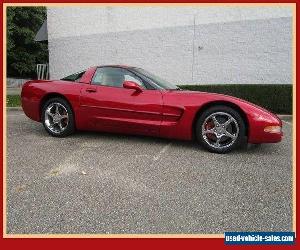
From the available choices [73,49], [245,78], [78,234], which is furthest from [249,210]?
[73,49]

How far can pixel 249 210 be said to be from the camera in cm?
291

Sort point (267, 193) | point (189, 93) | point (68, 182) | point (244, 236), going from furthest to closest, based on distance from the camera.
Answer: point (189, 93)
point (68, 182)
point (267, 193)
point (244, 236)

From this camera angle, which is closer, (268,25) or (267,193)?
(267,193)

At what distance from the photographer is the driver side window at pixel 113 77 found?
525 centimetres

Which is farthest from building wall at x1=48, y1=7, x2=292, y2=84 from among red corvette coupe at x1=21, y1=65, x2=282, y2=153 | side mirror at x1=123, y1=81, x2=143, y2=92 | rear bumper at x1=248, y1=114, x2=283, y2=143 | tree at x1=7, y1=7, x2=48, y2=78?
tree at x1=7, y1=7, x2=48, y2=78

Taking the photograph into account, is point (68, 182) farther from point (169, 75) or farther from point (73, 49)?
point (73, 49)

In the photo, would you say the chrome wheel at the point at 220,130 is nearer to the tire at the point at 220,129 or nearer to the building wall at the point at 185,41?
the tire at the point at 220,129

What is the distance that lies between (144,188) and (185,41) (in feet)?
32.4

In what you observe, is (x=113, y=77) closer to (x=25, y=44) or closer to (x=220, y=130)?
(x=220, y=130)

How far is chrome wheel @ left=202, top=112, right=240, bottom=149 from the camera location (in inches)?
183

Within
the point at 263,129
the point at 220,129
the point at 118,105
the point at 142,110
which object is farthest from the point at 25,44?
the point at 263,129

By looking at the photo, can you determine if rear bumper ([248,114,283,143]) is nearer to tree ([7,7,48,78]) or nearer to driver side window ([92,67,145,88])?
driver side window ([92,67,145,88])

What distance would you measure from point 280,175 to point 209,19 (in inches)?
368

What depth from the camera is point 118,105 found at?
200 inches
